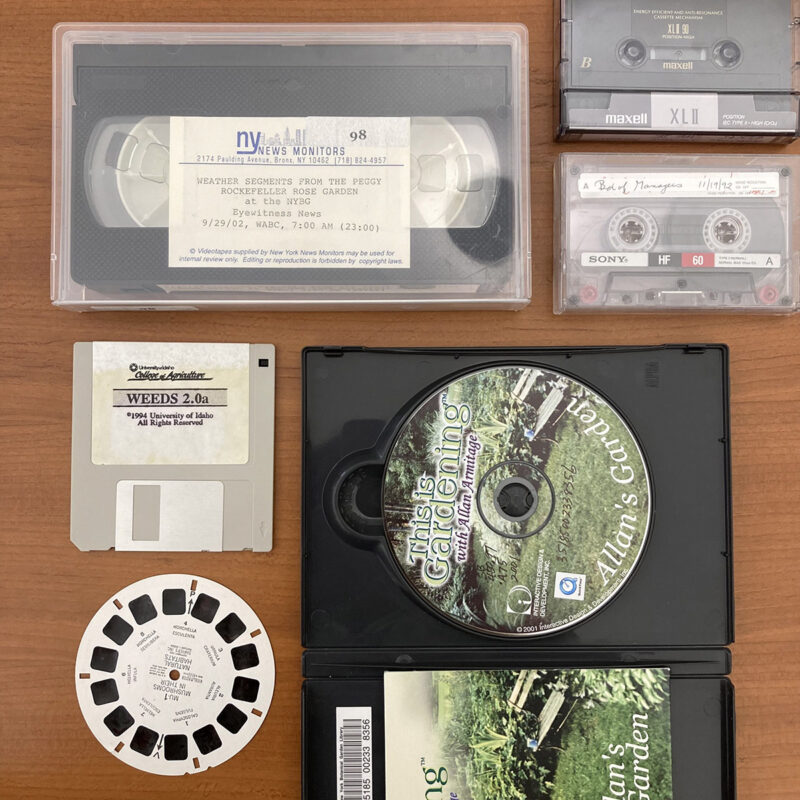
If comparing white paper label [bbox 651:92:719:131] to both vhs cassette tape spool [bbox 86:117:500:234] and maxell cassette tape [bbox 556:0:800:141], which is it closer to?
maxell cassette tape [bbox 556:0:800:141]

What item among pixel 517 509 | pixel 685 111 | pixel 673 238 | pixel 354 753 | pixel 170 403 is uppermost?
pixel 685 111

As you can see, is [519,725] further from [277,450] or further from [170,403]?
[170,403]

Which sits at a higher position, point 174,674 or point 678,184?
point 678,184

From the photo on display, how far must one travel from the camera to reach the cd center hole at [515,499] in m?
0.69

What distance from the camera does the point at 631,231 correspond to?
28.7 inches

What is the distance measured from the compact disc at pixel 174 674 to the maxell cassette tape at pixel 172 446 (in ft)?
0.20

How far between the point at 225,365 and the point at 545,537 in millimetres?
375

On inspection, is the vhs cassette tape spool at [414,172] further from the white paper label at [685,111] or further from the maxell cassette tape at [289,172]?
the white paper label at [685,111]

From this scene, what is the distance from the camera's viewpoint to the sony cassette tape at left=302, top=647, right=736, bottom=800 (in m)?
0.69

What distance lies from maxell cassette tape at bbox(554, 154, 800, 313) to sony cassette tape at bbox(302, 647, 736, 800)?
1.21 ft

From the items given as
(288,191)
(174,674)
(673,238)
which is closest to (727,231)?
(673,238)

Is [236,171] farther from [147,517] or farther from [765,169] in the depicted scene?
[765,169]

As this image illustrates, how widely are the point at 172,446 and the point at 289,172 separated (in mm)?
307

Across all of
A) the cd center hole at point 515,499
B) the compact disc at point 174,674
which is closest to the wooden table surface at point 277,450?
the compact disc at point 174,674
